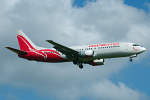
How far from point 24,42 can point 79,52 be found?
1600 centimetres

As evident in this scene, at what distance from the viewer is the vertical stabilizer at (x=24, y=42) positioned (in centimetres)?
7488

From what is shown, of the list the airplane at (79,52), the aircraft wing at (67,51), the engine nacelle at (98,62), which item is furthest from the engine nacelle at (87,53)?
the engine nacelle at (98,62)

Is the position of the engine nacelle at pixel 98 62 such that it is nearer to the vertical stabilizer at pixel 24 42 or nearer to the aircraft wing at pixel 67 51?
the aircraft wing at pixel 67 51

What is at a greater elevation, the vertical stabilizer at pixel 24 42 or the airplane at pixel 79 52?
the vertical stabilizer at pixel 24 42

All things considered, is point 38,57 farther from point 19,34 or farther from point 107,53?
point 107,53

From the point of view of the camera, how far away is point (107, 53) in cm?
6562

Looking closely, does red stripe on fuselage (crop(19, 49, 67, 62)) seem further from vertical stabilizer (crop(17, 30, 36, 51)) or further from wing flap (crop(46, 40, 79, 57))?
vertical stabilizer (crop(17, 30, 36, 51))

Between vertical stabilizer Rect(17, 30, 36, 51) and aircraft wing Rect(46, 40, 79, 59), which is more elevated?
vertical stabilizer Rect(17, 30, 36, 51)

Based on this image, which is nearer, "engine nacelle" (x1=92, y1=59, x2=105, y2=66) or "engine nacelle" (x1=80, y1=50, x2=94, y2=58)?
"engine nacelle" (x1=80, y1=50, x2=94, y2=58)

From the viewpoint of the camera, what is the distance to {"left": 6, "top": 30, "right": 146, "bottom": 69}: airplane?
216ft

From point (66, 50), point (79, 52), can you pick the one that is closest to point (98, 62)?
point (79, 52)

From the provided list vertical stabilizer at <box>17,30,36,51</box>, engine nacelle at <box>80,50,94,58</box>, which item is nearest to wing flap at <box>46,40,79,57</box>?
engine nacelle at <box>80,50,94,58</box>

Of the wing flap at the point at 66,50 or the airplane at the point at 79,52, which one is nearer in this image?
the airplane at the point at 79,52

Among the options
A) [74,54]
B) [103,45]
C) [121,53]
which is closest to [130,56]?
[121,53]
